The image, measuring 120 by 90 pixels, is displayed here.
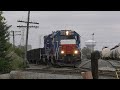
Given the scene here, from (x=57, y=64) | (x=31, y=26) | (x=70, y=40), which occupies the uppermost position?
(x=31, y=26)

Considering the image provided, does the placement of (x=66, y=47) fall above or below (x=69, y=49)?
above

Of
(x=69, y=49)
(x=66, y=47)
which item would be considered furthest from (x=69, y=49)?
(x=66, y=47)

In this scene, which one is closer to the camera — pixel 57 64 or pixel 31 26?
pixel 57 64

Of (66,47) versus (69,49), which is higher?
(66,47)

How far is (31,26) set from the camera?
175 feet

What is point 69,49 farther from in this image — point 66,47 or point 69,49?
point 66,47

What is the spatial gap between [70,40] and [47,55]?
4942mm
